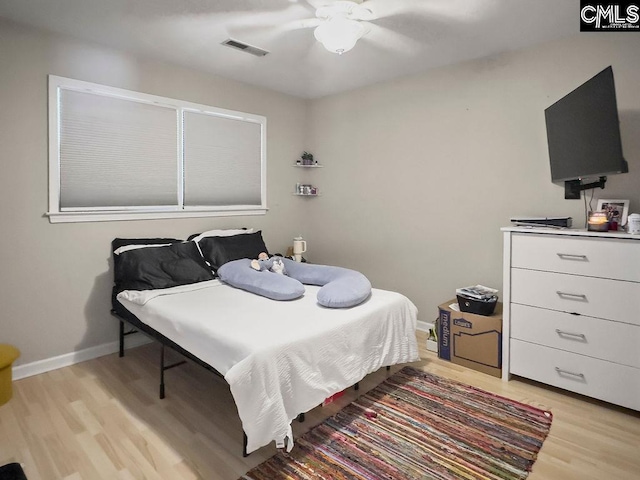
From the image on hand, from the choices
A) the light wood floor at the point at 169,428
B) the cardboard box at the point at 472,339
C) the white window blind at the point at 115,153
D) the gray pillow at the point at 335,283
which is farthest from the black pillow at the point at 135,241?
the cardboard box at the point at 472,339

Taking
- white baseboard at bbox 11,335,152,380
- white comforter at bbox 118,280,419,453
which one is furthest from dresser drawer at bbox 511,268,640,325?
white baseboard at bbox 11,335,152,380

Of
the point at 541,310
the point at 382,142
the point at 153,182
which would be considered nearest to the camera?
the point at 541,310

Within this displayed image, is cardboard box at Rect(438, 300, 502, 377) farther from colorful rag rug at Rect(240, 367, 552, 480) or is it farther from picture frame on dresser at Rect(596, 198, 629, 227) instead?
picture frame on dresser at Rect(596, 198, 629, 227)

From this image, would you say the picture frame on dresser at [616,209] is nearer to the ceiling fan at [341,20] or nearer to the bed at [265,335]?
the bed at [265,335]

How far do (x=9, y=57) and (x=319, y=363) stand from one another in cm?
291

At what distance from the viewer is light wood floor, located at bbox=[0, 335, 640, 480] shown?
183 centimetres

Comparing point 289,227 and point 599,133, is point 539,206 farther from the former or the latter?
point 289,227

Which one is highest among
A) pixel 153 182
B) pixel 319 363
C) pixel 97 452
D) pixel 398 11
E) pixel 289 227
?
pixel 398 11

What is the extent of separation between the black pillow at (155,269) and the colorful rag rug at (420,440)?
154 centimetres

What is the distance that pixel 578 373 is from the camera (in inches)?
95.2

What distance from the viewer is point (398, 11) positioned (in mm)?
2402

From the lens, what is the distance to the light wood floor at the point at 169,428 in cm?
183

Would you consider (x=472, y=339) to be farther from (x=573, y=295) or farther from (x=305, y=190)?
(x=305, y=190)

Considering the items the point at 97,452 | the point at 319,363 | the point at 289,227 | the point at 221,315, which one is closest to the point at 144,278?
the point at 221,315
